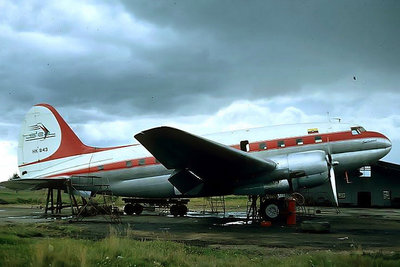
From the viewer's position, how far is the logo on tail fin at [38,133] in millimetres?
24906

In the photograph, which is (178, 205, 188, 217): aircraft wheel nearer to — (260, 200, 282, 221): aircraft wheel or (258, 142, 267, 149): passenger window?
(260, 200, 282, 221): aircraft wheel

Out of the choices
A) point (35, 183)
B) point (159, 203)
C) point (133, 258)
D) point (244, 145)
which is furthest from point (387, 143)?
point (35, 183)

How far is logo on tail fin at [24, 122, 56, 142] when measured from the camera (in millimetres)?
24906

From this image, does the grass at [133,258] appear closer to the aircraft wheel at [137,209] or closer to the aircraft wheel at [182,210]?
the aircraft wheel at [182,210]

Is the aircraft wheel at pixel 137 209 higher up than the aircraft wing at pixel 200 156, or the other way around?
the aircraft wing at pixel 200 156

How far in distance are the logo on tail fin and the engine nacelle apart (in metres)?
15.3

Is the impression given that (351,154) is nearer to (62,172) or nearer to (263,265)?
(263,265)

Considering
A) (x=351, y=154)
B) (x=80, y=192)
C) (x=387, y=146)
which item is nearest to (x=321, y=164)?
(x=351, y=154)

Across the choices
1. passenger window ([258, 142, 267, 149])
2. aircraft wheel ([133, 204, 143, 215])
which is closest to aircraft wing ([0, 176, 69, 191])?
aircraft wheel ([133, 204, 143, 215])

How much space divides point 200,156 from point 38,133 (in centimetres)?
1297

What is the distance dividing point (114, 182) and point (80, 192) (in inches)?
101

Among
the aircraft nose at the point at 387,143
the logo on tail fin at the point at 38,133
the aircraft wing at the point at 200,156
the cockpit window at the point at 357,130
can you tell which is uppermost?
the logo on tail fin at the point at 38,133

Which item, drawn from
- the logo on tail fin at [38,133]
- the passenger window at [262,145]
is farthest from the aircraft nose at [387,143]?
the logo on tail fin at [38,133]

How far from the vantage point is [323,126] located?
20.8m
